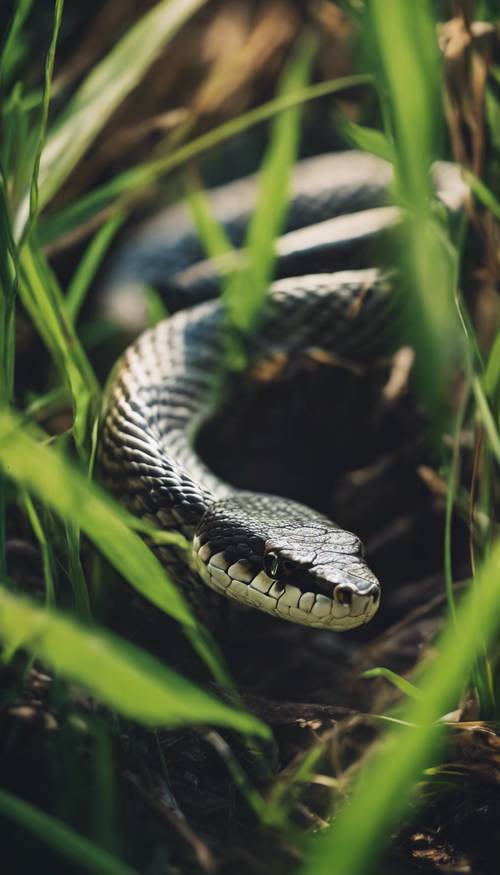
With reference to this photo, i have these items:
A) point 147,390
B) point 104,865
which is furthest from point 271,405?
point 104,865

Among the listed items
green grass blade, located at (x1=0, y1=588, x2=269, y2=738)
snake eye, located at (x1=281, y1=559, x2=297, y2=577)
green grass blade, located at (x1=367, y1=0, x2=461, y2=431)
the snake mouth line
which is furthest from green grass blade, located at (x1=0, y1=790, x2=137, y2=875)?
green grass blade, located at (x1=367, y1=0, x2=461, y2=431)

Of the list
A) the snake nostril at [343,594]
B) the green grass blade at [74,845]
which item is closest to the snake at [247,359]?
the snake nostril at [343,594]

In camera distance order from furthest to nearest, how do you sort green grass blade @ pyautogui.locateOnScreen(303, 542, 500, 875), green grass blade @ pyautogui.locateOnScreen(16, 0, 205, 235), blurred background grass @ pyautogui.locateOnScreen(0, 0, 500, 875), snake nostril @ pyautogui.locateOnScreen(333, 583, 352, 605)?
green grass blade @ pyautogui.locateOnScreen(16, 0, 205, 235) → snake nostril @ pyautogui.locateOnScreen(333, 583, 352, 605) → blurred background grass @ pyautogui.locateOnScreen(0, 0, 500, 875) → green grass blade @ pyautogui.locateOnScreen(303, 542, 500, 875)

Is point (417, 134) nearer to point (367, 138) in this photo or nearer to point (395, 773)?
point (367, 138)

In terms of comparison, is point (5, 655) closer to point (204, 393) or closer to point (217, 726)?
point (217, 726)

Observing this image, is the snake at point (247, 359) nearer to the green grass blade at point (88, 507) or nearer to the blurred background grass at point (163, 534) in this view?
the blurred background grass at point (163, 534)

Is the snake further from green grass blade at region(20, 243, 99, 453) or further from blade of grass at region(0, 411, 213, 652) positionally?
blade of grass at region(0, 411, 213, 652)

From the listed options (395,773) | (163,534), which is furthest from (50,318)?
(395,773)
